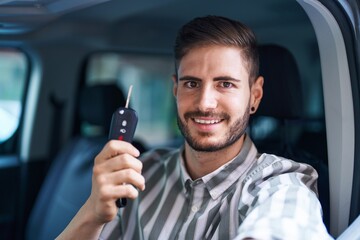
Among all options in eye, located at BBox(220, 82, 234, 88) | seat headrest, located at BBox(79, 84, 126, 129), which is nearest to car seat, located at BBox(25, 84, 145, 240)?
seat headrest, located at BBox(79, 84, 126, 129)

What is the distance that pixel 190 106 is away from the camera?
5.00 feet

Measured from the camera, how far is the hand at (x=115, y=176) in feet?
4.03

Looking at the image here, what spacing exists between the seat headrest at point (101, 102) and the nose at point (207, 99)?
1.15 m

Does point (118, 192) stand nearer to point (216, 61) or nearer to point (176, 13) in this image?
point (216, 61)

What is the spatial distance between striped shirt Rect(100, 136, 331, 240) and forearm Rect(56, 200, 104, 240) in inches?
9.0

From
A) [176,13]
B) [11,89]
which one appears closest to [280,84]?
[176,13]

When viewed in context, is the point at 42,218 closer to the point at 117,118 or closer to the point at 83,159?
the point at 83,159

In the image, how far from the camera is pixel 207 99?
1.47 meters

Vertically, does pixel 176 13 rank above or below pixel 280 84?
above

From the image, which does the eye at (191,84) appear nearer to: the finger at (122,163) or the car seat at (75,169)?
the finger at (122,163)

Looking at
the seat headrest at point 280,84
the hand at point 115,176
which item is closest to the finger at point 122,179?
the hand at point 115,176

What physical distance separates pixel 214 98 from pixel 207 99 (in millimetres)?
20

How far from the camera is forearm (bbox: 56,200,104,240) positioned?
1362mm

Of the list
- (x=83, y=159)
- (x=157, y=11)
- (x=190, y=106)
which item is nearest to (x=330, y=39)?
(x=190, y=106)
